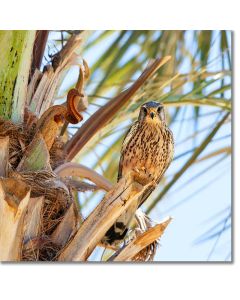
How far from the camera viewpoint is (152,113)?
3.50m

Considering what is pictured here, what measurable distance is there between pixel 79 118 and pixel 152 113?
526 mm

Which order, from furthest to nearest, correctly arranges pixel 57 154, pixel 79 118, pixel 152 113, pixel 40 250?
pixel 152 113 → pixel 57 154 → pixel 79 118 → pixel 40 250

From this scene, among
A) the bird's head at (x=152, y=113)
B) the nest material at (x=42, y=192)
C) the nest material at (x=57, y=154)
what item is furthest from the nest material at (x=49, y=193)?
the bird's head at (x=152, y=113)

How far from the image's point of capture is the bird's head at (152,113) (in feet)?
11.5

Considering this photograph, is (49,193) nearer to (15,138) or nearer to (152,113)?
(15,138)

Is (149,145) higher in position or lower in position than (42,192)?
higher

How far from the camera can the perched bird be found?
3.46 m

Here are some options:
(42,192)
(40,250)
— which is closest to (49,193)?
(42,192)

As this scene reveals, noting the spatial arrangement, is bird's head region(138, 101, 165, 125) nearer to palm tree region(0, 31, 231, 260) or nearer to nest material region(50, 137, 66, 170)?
palm tree region(0, 31, 231, 260)

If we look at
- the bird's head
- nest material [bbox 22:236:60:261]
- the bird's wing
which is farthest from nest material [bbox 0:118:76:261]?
the bird's head

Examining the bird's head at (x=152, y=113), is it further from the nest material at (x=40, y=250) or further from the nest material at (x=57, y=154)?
the nest material at (x=40, y=250)
